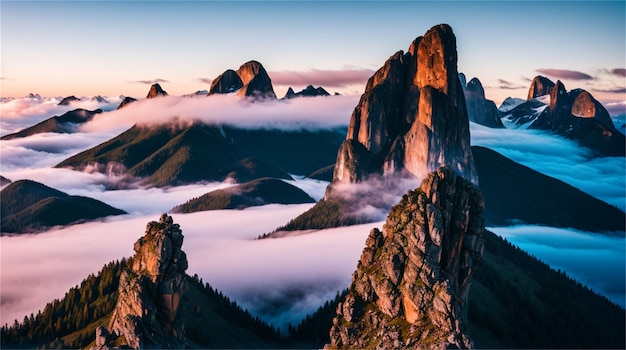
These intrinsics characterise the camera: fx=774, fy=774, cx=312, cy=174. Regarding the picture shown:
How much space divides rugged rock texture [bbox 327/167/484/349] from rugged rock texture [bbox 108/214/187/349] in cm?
2537

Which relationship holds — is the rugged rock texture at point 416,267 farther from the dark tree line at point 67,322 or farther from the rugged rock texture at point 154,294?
the dark tree line at point 67,322

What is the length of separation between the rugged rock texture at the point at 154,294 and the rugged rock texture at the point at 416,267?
25.4 metres

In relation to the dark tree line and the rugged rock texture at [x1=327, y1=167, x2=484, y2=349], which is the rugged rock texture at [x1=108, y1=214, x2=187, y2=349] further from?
the dark tree line

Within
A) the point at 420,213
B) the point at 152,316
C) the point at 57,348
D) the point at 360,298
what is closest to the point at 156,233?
the point at 152,316

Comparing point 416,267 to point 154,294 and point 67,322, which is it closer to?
point 154,294

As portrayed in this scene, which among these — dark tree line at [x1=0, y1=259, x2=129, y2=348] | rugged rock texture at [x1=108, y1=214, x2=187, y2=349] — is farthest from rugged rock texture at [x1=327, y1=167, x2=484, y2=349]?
dark tree line at [x1=0, y1=259, x2=129, y2=348]

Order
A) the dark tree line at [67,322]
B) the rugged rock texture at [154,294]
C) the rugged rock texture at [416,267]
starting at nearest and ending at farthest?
1. the rugged rock texture at [416,267]
2. the rugged rock texture at [154,294]
3. the dark tree line at [67,322]

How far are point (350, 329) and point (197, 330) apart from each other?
56352 mm

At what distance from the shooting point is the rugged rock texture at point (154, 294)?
118500 millimetres

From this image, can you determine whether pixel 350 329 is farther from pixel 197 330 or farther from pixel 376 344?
pixel 197 330

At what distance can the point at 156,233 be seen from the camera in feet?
408

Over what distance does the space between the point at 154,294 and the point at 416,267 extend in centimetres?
4118

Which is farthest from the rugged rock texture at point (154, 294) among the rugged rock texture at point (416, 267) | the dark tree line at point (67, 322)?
the dark tree line at point (67, 322)

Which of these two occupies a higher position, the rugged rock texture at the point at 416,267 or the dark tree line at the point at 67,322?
the rugged rock texture at the point at 416,267
